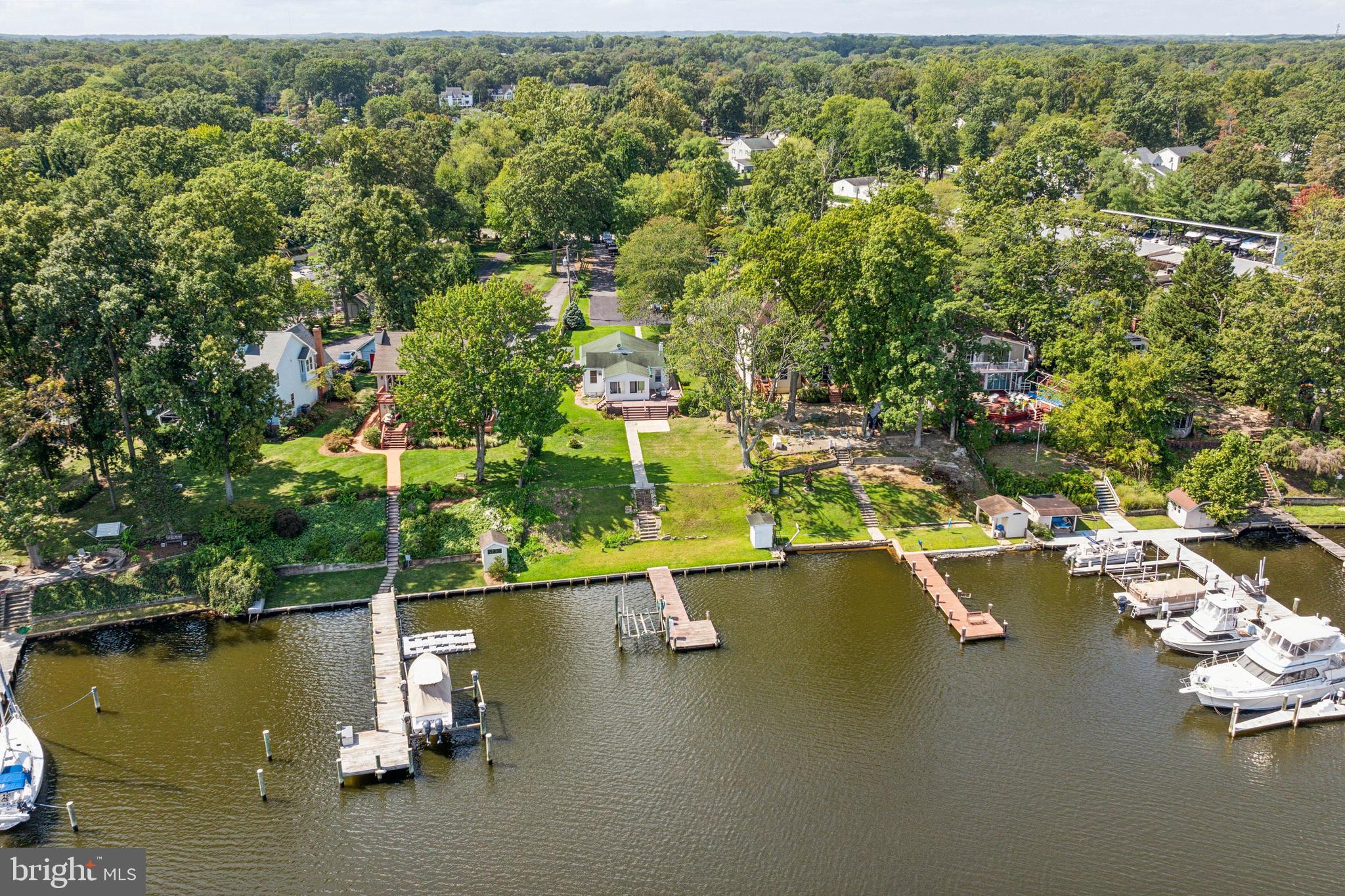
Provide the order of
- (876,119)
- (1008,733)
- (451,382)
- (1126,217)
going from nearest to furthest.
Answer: (1008,733) < (451,382) < (1126,217) < (876,119)

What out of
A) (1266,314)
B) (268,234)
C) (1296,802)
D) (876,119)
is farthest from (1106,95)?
(1296,802)

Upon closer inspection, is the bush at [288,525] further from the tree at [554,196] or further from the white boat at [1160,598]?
the tree at [554,196]

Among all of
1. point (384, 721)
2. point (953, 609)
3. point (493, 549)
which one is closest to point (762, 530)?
point (953, 609)

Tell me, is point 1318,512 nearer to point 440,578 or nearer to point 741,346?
point 741,346

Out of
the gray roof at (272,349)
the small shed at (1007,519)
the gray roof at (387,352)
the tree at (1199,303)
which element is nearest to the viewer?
the small shed at (1007,519)

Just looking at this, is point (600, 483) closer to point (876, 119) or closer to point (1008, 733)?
point (1008, 733)

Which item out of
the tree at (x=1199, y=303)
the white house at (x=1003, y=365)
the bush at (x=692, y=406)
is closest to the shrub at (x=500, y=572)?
the bush at (x=692, y=406)
